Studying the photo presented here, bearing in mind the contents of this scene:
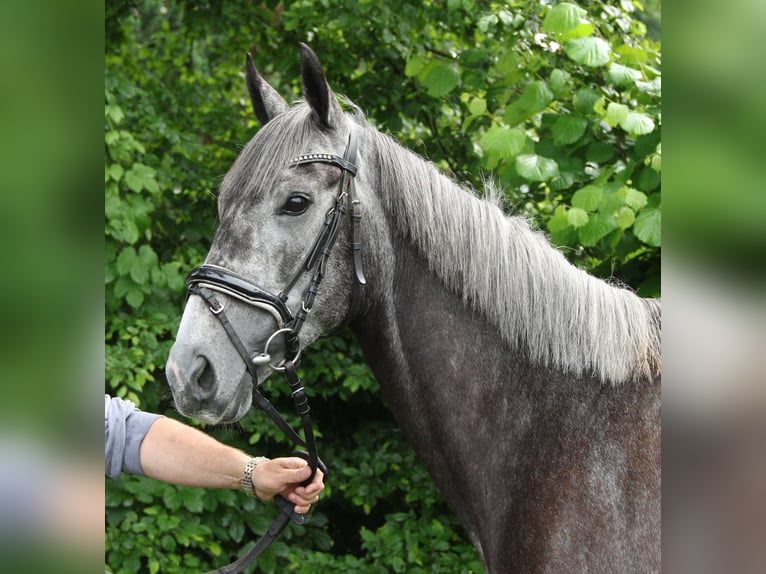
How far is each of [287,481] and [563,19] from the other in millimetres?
2036

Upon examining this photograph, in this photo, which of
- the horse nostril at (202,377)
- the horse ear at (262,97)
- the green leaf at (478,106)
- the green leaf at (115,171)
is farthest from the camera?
the green leaf at (115,171)

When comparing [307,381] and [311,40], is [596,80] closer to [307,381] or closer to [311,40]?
[311,40]

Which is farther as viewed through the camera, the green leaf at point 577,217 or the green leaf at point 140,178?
the green leaf at point 140,178

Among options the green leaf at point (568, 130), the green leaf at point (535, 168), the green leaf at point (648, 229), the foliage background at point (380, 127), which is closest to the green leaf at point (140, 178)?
the foliage background at point (380, 127)

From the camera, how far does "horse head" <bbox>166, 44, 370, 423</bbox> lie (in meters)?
2.01

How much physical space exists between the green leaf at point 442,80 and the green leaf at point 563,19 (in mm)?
667

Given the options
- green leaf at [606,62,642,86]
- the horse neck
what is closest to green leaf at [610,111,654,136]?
green leaf at [606,62,642,86]

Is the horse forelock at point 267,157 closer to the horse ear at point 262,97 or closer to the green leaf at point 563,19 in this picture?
the horse ear at point 262,97

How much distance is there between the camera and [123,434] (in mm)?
2084

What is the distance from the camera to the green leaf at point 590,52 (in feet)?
9.81

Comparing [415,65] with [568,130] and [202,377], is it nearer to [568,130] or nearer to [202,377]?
[568,130]
